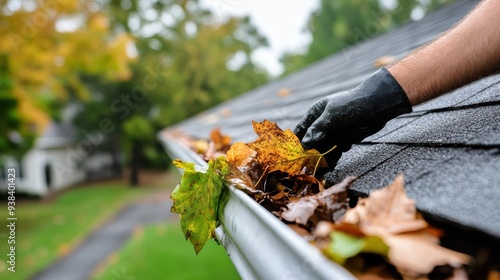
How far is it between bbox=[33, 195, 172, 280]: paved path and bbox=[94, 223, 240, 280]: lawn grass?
2.09 ft

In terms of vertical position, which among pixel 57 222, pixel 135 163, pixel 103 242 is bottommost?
pixel 135 163

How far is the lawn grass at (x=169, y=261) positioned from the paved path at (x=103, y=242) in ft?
2.09

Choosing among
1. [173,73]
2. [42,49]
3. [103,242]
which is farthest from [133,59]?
[103,242]

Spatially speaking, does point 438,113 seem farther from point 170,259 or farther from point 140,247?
point 140,247

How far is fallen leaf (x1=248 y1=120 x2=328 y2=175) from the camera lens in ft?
3.91

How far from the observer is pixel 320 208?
874mm

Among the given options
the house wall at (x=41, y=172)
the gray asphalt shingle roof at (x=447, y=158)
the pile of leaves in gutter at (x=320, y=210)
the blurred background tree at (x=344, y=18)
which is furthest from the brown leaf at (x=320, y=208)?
the house wall at (x=41, y=172)

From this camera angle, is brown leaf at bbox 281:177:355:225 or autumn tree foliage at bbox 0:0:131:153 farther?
autumn tree foliage at bbox 0:0:131:153

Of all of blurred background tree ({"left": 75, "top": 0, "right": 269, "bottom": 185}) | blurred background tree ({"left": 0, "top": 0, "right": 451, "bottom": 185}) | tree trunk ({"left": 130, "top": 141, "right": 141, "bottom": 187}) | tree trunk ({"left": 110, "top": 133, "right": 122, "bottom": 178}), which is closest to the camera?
blurred background tree ({"left": 0, "top": 0, "right": 451, "bottom": 185})

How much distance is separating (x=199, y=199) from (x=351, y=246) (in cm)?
60

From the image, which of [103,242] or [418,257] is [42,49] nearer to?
[103,242]

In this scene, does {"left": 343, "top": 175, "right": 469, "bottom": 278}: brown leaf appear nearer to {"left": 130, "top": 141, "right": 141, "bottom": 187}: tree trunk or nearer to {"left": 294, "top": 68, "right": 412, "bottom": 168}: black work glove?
{"left": 294, "top": 68, "right": 412, "bottom": 168}: black work glove

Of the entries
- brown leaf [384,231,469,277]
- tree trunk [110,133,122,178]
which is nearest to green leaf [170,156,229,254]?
brown leaf [384,231,469,277]

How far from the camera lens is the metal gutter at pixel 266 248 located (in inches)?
24.0
